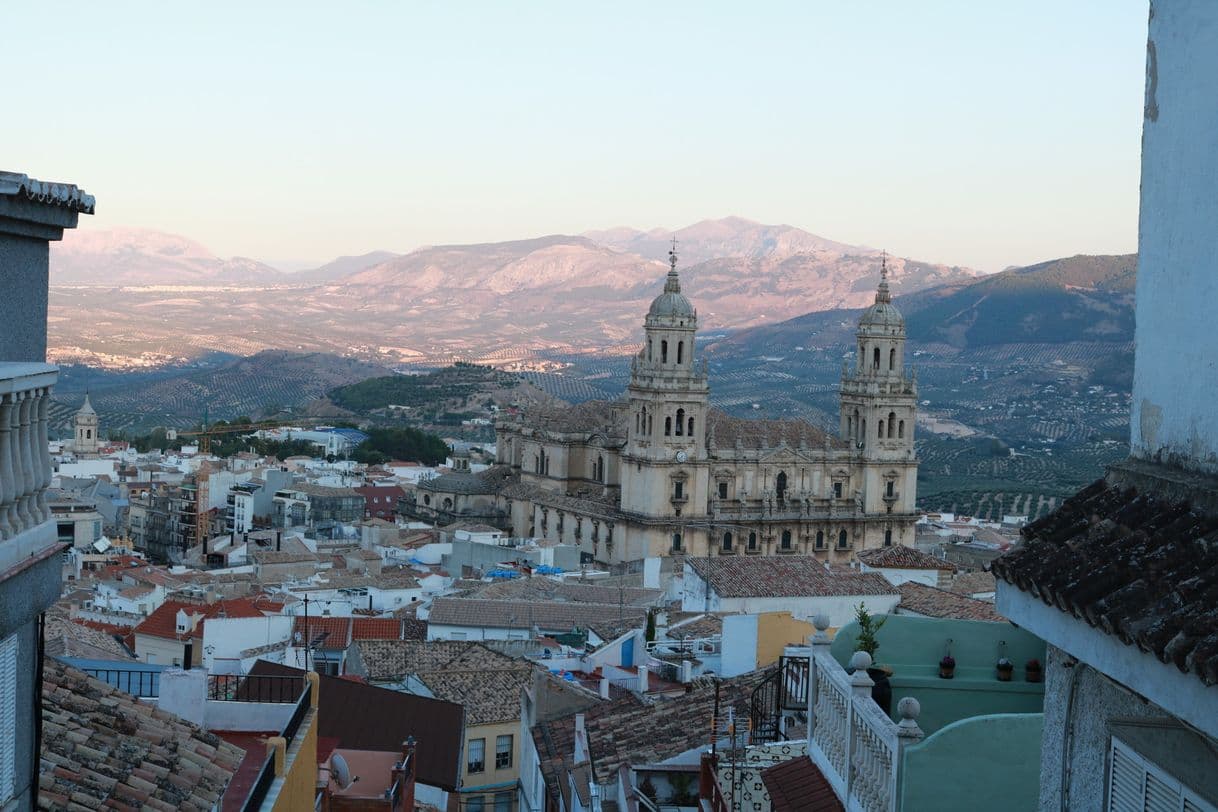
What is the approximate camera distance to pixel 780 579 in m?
31.9

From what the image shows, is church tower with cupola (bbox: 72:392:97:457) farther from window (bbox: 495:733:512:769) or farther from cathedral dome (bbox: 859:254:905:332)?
window (bbox: 495:733:512:769)

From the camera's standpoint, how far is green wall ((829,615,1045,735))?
8531mm

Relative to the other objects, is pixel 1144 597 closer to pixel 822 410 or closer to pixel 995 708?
pixel 995 708

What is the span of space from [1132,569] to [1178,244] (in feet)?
3.00

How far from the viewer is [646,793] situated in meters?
13.2

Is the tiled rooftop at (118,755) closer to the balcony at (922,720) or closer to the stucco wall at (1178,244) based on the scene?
the balcony at (922,720)

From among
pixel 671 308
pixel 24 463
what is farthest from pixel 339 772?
pixel 671 308

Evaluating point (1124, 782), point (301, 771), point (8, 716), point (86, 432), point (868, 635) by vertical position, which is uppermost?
point (1124, 782)

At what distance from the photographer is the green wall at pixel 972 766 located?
683 cm

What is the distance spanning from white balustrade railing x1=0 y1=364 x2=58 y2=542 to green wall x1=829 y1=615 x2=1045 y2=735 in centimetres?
417

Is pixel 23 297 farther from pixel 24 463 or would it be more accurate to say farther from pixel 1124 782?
pixel 1124 782

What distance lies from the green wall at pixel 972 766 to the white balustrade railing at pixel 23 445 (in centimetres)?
321

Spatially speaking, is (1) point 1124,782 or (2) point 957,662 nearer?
(1) point 1124,782

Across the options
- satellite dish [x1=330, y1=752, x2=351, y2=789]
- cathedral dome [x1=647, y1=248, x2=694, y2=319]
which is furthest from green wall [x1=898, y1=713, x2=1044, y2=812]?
cathedral dome [x1=647, y1=248, x2=694, y2=319]
